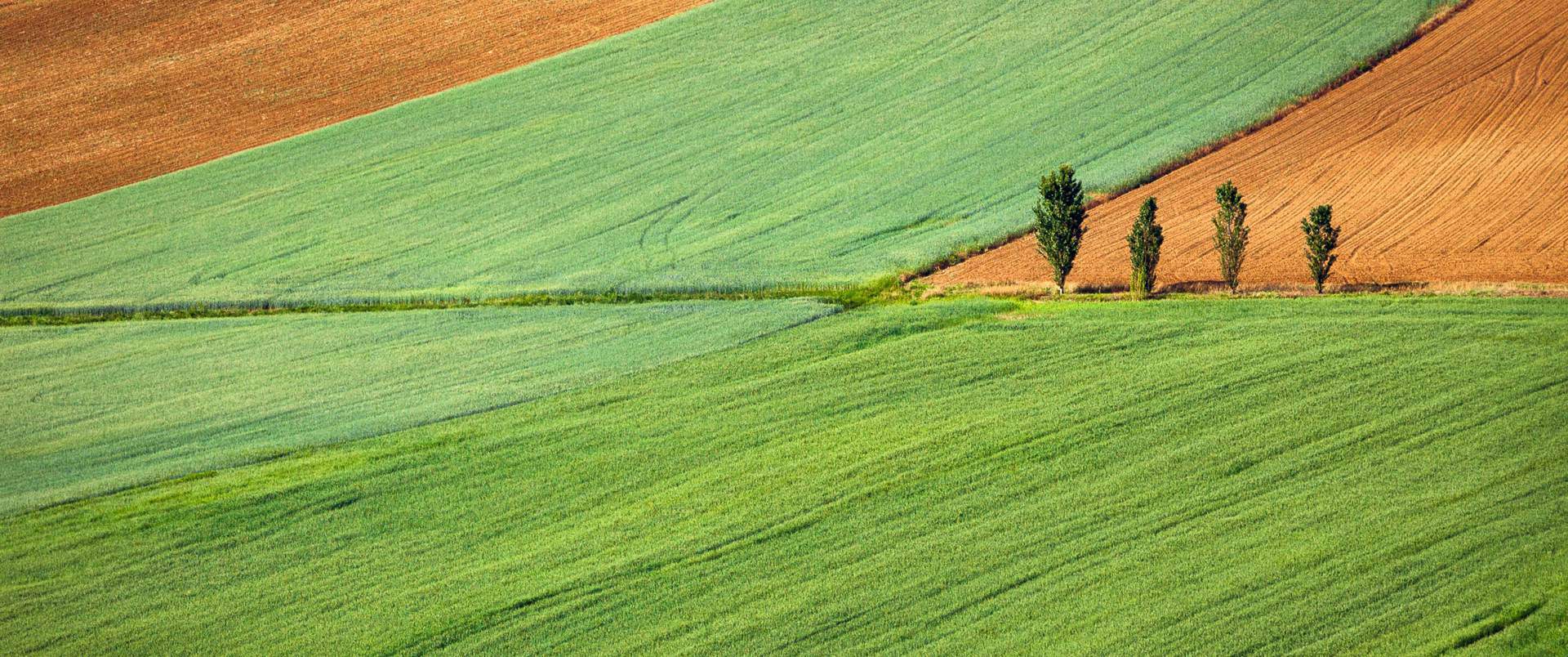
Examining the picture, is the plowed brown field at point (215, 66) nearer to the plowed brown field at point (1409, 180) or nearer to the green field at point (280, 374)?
the green field at point (280, 374)

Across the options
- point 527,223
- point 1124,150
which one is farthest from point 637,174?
point 1124,150

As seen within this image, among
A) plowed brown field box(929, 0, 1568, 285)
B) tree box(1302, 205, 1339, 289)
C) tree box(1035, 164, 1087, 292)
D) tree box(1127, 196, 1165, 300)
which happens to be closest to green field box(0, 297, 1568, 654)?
tree box(1302, 205, 1339, 289)

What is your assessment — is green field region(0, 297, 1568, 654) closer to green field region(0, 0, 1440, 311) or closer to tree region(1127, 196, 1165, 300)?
tree region(1127, 196, 1165, 300)

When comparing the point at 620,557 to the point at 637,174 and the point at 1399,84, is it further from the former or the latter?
the point at 1399,84

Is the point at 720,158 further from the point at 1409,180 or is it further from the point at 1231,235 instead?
the point at 1409,180

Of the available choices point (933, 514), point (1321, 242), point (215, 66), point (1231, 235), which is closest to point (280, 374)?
point (933, 514)

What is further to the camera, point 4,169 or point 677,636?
point 4,169
